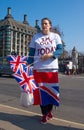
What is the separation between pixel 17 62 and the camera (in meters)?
7.02

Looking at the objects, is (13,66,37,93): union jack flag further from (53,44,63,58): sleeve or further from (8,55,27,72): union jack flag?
(53,44,63,58): sleeve

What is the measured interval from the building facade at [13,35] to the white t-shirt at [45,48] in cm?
8323

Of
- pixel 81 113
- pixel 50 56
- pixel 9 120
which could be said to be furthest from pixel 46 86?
pixel 81 113

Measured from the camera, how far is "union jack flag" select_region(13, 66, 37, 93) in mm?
6755

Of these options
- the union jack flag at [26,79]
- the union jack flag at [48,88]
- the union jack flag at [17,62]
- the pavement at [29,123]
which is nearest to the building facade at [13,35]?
the pavement at [29,123]

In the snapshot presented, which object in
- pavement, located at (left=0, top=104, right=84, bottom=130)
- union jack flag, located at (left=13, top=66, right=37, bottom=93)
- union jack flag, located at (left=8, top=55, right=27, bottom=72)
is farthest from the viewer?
union jack flag, located at (left=8, top=55, right=27, bottom=72)

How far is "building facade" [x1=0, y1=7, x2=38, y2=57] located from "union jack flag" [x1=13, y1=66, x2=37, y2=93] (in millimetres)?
83027

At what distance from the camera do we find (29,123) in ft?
21.3

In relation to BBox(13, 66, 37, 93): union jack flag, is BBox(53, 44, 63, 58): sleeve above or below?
above

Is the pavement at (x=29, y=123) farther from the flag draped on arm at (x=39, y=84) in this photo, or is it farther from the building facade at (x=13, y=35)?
the building facade at (x=13, y=35)

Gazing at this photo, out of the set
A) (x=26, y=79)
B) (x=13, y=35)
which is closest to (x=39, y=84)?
(x=26, y=79)

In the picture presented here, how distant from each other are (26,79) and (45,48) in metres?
0.75

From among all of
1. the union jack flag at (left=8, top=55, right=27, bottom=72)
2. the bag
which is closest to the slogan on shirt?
the union jack flag at (left=8, top=55, right=27, bottom=72)

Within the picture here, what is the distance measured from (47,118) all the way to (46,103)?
1.25ft
